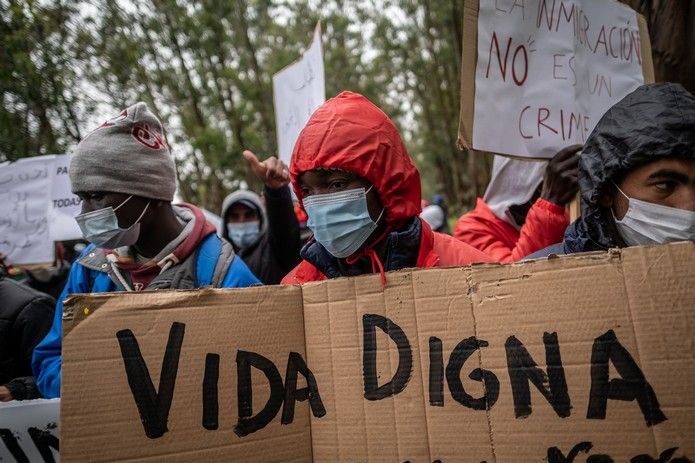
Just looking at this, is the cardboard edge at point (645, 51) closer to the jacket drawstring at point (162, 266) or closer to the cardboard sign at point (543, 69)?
the cardboard sign at point (543, 69)

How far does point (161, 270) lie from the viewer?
1.85 metres

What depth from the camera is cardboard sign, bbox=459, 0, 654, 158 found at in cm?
183

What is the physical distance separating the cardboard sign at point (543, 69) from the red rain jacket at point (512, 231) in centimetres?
25

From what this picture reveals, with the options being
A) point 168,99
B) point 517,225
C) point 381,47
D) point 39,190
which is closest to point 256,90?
point 168,99

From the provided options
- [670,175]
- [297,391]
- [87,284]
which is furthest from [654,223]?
[87,284]

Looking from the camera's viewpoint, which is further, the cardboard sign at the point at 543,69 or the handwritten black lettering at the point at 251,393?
the cardboard sign at the point at 543,69

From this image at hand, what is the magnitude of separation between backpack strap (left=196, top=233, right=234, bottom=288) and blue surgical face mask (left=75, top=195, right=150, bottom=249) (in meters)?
0.29

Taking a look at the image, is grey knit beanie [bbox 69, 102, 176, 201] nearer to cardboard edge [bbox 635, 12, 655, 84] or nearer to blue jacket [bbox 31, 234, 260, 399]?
blue jacket [bbox 31, 234, 260, 399]

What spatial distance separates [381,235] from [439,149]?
17.4 m

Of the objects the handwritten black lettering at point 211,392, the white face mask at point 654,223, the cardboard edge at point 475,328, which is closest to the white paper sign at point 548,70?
the white face mask at point 654,223

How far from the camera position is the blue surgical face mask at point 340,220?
5.18ft

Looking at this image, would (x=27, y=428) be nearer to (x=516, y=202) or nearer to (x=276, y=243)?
(x=276, y=243)

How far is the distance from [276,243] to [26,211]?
6.78ft

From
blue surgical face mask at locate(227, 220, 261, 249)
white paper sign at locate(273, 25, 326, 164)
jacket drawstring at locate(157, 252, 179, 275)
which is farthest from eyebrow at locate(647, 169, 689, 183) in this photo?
blue surgical face mask at locate(227, 220, 261, 249)
